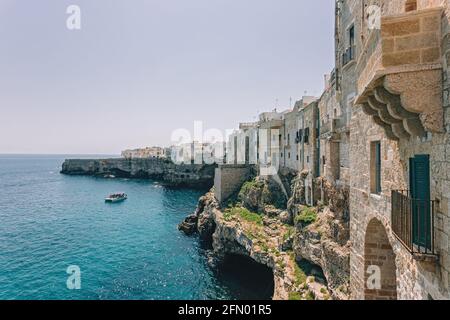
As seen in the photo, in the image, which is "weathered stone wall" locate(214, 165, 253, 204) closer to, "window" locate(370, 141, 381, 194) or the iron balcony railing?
"window" locate(370, 141, 381, 194)

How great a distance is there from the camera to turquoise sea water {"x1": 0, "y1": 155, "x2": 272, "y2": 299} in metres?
23.4

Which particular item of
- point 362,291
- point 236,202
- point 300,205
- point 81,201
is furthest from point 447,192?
point 81,201

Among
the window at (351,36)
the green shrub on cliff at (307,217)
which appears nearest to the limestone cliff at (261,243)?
the green shrub on cliff at (307,217)

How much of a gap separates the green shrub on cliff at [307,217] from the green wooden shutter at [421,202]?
48.0ft

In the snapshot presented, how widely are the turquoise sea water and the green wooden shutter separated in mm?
21093

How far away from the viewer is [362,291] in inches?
353

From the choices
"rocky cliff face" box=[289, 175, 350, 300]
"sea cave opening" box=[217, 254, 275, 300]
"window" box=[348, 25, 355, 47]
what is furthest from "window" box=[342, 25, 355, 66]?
"sea cave opening" box=[217, 254, 275, 300]

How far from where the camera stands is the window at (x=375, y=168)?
26.7ft

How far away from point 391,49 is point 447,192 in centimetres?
268

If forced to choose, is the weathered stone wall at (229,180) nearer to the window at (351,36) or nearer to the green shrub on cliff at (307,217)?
the green shrub on cliff at (307,217)

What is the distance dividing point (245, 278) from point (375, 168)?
22051 millimetres

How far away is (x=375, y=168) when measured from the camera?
8320mm
